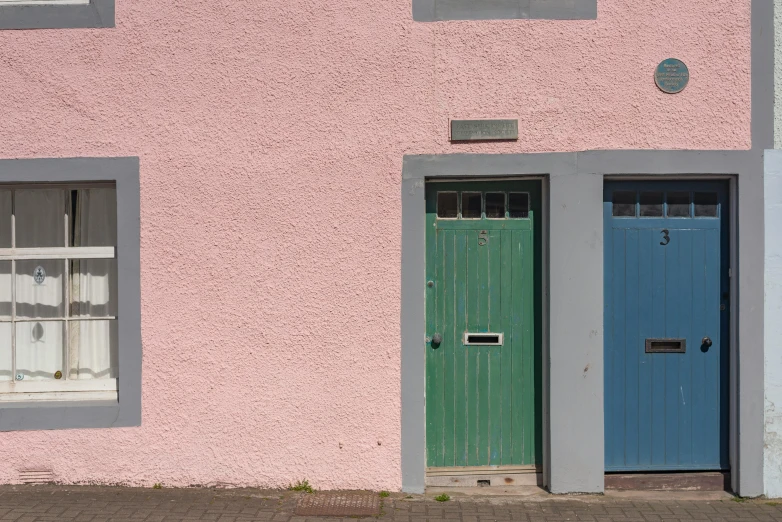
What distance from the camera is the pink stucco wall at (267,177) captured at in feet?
18.5

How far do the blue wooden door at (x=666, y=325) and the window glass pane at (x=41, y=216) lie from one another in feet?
13.3

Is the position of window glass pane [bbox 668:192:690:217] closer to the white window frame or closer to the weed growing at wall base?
the weed growing at wall base

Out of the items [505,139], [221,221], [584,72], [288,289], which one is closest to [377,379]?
[288,289]

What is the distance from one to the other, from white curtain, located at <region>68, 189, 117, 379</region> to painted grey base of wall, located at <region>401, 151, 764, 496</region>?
7.22 feet

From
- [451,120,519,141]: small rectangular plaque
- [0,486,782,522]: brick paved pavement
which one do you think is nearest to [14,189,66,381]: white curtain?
[0,486,782,522]: brick paved pavement

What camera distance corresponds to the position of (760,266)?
5.59m

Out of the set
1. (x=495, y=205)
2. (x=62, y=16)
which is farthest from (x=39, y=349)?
(x=495, y=205)

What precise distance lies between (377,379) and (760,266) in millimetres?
2841

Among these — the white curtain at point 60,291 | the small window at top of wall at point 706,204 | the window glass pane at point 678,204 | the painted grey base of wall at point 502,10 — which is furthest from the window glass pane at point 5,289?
the small window at top of wall at point 706,204

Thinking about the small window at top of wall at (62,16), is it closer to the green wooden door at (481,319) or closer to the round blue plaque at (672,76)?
the green wooden door at (481,319)

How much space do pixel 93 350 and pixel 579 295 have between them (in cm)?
362

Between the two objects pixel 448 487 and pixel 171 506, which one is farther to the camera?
pixel 448 487

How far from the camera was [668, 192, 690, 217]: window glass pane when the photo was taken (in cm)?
577

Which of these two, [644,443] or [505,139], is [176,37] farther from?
[644,443]
